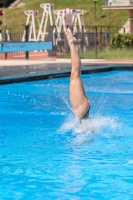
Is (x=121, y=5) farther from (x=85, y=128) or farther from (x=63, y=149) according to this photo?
(x=63, y=149)

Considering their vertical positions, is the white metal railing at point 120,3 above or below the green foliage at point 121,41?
above

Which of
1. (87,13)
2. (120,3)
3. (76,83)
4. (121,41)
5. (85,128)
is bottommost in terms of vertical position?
(85,128)

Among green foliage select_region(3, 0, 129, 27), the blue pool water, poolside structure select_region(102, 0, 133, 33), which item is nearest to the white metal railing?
poolside structure select_region(102, 0, 133, 33)

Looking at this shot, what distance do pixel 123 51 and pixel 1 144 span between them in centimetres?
2306

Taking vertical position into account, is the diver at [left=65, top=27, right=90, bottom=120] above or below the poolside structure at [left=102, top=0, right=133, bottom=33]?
below

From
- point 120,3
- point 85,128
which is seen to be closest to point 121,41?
point 120,3

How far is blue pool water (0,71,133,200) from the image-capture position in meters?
6.94

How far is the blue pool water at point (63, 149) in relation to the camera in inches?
273

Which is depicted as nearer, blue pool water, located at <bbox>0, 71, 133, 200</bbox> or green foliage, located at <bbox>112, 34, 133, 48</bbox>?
blue pool water, located at <bbox>0, 71, 133, 200</bbox>

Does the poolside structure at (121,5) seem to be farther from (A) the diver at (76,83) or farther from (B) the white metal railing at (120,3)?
(A) the diver at (76,83)

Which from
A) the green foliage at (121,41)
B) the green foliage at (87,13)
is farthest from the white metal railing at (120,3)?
the green foliage at (87,13)

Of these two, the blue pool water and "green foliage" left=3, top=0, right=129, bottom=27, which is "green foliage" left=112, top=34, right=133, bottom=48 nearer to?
the blue pool water

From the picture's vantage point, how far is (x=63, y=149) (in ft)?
30.0

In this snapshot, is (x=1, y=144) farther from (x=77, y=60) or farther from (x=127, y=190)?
(x=127, y=190)
